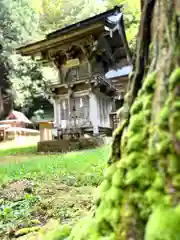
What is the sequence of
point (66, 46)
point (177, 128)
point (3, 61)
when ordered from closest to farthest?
1. point (177, 128)
2. point (66, 46)
3. point (3, 61)

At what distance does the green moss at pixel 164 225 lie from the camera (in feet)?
3.59

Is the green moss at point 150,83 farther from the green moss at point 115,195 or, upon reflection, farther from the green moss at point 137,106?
the green moss at point 115,195

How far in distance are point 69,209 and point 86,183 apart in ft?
5.50

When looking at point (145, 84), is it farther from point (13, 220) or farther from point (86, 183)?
point (86, 183)

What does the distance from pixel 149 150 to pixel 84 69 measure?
1431cm

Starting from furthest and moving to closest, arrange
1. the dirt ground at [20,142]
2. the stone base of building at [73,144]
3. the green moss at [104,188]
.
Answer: the dirt ground at [20,142] → the stone base of building at [73,144] → the green moss at [104,188]

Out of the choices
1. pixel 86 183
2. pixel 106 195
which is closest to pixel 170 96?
pixel 106 195

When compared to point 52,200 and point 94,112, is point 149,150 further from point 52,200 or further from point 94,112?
point 94,112

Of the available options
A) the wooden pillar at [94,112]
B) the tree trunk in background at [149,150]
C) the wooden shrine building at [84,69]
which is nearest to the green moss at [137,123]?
the tree trunk in background at [149,150]

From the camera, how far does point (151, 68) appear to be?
1539 millimetres

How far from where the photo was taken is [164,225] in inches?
44.1

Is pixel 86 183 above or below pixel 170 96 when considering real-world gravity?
below

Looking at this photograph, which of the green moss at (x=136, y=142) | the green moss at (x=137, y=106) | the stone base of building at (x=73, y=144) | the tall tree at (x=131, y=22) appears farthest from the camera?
the tall tree at (x=131, y=22)

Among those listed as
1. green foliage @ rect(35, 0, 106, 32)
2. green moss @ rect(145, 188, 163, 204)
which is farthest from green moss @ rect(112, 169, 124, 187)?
green foliage @ rect(35, 0, 106, 32)
